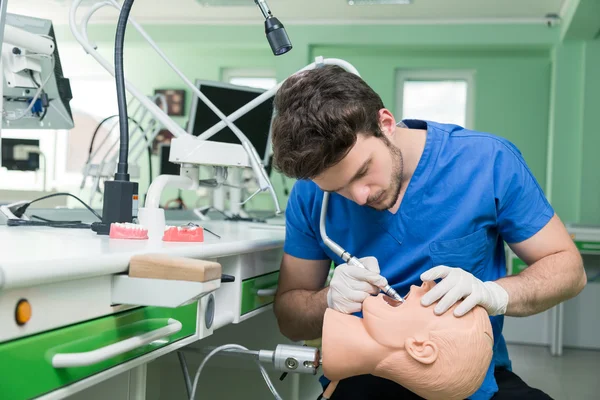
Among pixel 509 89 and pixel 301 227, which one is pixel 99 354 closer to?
pixel 301 227

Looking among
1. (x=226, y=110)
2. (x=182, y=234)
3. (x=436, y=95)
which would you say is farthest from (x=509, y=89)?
(x=182, y=234)

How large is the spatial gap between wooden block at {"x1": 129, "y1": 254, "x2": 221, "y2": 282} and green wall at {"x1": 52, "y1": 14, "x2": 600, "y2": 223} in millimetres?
5057

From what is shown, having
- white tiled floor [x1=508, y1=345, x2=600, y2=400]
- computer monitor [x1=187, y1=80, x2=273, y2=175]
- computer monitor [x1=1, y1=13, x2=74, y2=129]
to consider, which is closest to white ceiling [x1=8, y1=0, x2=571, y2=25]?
white tiled floor [x1=508, y1=345, x2=600, y2=400]

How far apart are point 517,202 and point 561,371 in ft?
9.44

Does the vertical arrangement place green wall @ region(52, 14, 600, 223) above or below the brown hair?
above

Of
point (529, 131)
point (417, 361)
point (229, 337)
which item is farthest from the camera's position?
point (529, 131)

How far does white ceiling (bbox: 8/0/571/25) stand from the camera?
552cm

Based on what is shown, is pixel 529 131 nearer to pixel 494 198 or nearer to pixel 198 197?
pixel 198 197

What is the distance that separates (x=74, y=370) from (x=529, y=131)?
5998mm

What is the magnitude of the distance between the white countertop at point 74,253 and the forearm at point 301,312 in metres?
0.20

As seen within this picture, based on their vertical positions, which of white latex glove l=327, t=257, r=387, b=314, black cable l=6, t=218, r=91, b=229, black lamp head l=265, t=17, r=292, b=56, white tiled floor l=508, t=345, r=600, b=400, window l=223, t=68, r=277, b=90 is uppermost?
window l=223, t=68, r=277, b=90

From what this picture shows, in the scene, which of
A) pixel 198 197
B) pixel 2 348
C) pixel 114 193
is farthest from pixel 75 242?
pixel 198 197

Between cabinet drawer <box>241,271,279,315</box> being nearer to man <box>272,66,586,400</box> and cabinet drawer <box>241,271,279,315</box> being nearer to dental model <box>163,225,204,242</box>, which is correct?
man <box>272,66,586,400</box>

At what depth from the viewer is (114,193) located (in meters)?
1.23
